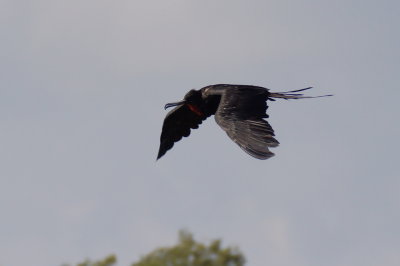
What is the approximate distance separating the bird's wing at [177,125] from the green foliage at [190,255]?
6.98 meters

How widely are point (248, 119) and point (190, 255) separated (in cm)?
989

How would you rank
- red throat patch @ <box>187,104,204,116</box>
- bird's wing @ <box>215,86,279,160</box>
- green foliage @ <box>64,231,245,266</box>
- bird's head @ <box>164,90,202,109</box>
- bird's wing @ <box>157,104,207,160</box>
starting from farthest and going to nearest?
1. green foliage @ <box>64,231,245,266</box>
2. bird's wing @ <box>157,104,207,160</box>
3. red throat patch @ <box>187,104,204,116</box>
4. bird's head @ <box>164,90,202,109</box>
5. bird's wing @ <box>215,86,279,160</box>

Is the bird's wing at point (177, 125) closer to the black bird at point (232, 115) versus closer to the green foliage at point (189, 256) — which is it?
the black bird at point (232, 115)

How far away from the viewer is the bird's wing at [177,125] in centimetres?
2734

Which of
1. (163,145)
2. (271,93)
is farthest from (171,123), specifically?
(271,93)

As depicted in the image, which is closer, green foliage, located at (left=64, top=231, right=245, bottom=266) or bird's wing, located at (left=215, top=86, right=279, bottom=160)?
bird's wing, located at (left=215, top=86, right=279, bottom=160)

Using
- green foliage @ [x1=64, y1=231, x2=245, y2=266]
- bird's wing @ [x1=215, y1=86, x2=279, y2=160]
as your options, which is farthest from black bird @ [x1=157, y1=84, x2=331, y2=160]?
green foliage @ [x1=64, y1=231, x2=245, y2=266]

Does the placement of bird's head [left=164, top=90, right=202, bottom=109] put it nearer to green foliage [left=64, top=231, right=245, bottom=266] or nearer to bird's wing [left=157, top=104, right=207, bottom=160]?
bird's wing [left=157, top=104, right=207, bottom=160]

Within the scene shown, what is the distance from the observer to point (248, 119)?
81.8ft

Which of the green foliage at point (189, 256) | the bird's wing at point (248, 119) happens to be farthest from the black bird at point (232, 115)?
the green foliage at point (189, 256)

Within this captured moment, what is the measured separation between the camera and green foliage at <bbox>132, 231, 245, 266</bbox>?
34.1 metres

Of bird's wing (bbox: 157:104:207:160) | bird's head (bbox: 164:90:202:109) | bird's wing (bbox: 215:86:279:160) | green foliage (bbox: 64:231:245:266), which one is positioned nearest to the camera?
bird's wing (bbox: 215:86:279:160)

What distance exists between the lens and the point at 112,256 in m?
34.0

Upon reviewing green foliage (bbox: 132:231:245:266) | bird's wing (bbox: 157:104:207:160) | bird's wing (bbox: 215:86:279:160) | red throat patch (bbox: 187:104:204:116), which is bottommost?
bird's wing (bbox: 215:86:279:160)
